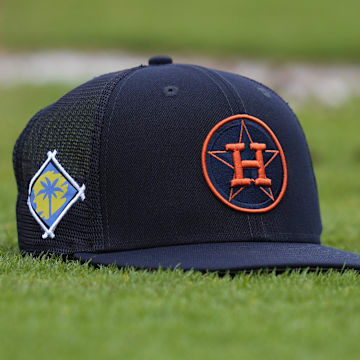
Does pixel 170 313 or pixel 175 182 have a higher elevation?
pixel 175 182

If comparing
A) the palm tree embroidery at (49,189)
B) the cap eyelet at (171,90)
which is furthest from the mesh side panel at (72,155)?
the cap eyelet at (171,90)

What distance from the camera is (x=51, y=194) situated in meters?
3.59

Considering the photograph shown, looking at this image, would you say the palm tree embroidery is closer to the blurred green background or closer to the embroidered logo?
the embroidered logo

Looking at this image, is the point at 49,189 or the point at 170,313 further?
the point at 49,189

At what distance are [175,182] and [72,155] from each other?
2.00ft

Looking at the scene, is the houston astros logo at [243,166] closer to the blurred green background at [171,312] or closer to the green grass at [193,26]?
the blurred green background at [171,312]

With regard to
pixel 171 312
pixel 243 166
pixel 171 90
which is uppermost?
pixel 171 90

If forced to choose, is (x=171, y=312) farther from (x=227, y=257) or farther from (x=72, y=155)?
(x=72, y=155)

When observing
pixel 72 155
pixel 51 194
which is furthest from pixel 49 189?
pixel 72 155

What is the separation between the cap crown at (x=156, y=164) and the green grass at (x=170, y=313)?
0.72ft

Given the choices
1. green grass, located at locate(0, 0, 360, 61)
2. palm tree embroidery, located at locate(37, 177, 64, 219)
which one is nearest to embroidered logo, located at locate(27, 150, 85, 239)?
palm tree embroidery, located at locate(37, 177, 64, 219)

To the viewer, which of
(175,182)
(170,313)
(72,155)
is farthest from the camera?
(72,155)

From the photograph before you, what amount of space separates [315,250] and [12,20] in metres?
27.7

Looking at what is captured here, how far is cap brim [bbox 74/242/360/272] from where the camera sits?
309cm
